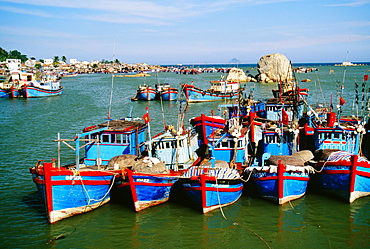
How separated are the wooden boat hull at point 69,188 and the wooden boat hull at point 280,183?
8.47 m

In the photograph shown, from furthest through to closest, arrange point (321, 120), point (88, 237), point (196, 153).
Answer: point (321, 120) < point (196, 153) < point (88, 237)

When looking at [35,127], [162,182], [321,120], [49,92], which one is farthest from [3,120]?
[321,120]

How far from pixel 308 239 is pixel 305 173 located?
171 inches

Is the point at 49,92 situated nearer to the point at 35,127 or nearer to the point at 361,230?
the point at 35,127

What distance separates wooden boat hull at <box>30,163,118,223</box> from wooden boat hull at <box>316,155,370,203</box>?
12.4 metres

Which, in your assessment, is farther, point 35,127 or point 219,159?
point 35,127

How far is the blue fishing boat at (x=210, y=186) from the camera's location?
19.1 m

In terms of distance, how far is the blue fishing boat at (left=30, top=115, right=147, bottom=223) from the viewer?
1825 cm

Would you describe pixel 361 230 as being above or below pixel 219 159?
below

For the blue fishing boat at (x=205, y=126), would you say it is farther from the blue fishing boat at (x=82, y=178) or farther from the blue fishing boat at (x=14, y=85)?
the blue fishing boat at (x=14, y=85)

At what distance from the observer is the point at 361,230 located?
1798 cm

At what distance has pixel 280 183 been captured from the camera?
19.8 metres

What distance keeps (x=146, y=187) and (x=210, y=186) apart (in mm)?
3597

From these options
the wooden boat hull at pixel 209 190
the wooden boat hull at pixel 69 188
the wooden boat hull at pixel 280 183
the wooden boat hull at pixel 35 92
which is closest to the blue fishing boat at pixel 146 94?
the wooden boat hull at pixel 35 92
